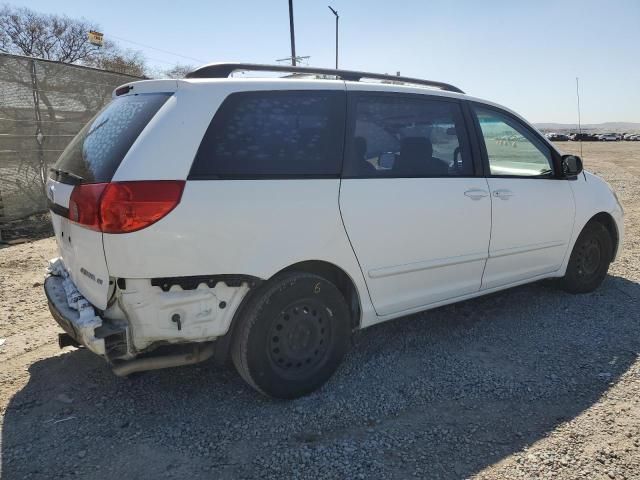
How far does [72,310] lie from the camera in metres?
2.88

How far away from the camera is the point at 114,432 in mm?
2824

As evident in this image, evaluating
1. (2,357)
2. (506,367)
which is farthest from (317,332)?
(2,357)

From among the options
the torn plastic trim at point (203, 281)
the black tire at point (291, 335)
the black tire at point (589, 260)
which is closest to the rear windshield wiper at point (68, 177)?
the torn plastic trim at point (203, 281)

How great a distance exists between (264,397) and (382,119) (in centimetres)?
193

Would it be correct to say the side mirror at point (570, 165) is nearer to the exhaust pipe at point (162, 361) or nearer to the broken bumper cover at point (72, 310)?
the exhaust pipe at point (162, 361)

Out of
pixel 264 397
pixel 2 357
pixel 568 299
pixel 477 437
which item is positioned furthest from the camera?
pixel 568 299

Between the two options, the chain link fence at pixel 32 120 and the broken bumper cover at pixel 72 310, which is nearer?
the broken bumper cover at pixel 72 310

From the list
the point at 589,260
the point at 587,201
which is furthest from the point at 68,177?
the point at 589,260

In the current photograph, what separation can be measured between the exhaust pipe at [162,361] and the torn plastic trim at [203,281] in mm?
393

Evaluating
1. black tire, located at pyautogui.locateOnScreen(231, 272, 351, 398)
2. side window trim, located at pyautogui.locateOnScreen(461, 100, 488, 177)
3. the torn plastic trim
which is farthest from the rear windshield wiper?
side window trim, located at pyautogui.locateOnScreen(461, 100, 488, 177)

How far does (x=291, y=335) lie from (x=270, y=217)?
74 cm

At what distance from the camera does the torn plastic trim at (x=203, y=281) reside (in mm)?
2619

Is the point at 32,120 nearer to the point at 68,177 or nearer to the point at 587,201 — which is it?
the point at 68,177

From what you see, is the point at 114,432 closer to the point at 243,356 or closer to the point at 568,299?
the point at 243,356
